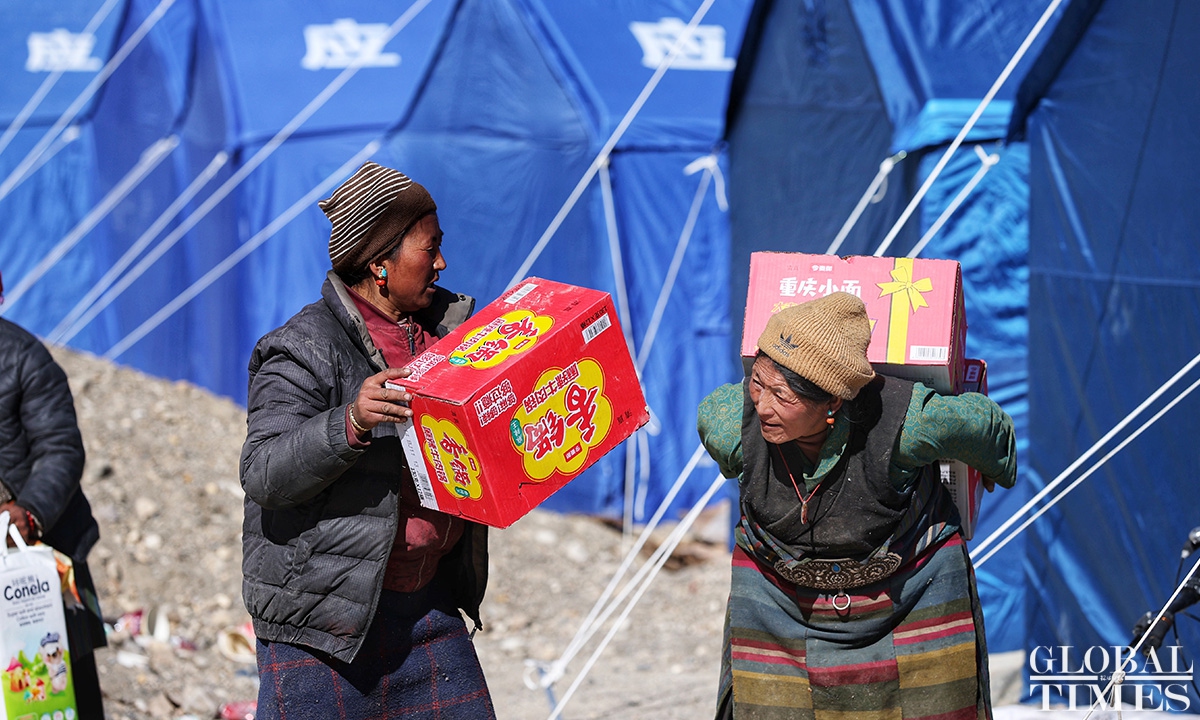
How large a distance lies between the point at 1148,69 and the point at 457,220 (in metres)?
4.78

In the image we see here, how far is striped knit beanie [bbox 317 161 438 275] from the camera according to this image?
2400mm

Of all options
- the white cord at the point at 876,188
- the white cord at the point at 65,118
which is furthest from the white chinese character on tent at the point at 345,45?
the white cord at the point at 876,188

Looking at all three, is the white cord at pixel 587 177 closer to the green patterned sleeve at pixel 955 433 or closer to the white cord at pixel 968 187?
the white cord at pixel 968 187

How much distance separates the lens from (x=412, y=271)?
2.46 m

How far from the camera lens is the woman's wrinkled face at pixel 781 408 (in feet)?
7.66

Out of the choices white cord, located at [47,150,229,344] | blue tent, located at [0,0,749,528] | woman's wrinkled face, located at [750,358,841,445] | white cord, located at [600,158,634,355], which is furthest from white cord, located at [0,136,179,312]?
woman's wrinkled face, located at [750,358,841,445]

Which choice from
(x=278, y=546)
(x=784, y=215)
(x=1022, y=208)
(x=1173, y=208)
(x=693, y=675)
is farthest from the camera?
(x=784, y=215)

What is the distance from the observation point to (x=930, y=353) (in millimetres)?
2518

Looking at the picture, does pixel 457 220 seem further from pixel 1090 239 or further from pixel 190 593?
pixel 1090 239

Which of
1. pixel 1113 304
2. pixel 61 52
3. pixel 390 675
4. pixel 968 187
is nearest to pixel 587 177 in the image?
pixel 968 187

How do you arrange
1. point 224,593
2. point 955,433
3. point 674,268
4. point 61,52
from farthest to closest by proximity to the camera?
1. point 61,52
2. point 674,268
3. point 224,593
4. point 955,433

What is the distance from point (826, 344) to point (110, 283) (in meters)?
9.09

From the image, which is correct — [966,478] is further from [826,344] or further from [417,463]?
[417,463]

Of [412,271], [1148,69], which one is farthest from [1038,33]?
[412,271]
